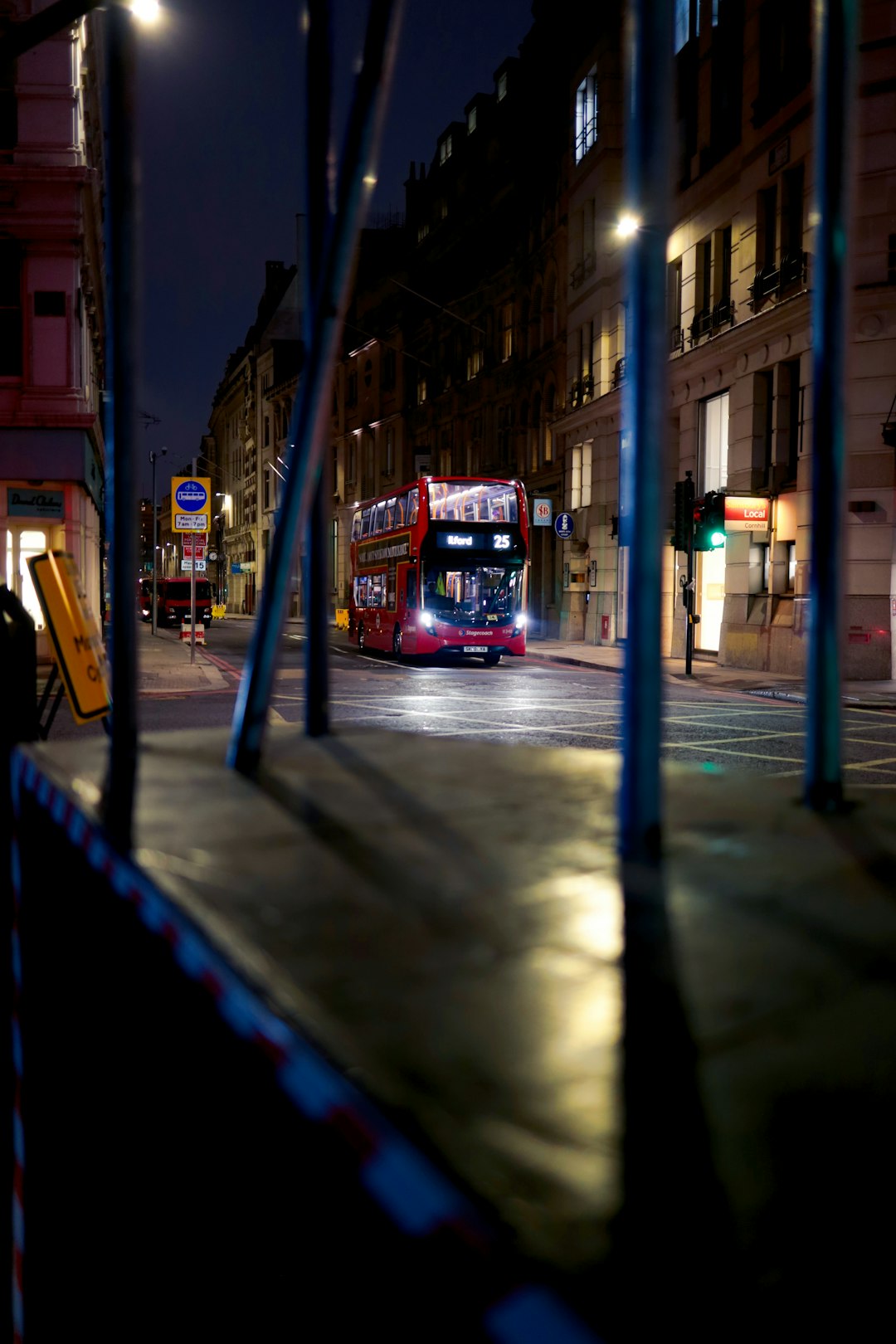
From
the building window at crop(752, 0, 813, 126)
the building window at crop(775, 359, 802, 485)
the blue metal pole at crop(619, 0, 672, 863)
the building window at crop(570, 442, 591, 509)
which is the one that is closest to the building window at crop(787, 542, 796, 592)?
the building window at crop(775, 359, 802, 485)

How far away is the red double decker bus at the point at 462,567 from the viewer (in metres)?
23.2

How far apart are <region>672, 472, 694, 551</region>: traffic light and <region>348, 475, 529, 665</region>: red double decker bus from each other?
3.26 meters

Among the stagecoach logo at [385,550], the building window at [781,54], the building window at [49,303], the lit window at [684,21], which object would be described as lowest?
the stagecoach logo at [385,550]

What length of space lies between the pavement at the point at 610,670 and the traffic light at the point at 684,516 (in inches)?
97.6

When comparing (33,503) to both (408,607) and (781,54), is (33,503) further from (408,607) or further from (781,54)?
(781,54)

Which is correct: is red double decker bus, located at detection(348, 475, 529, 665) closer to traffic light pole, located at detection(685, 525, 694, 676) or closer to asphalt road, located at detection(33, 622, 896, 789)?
asphalt road, located at detection(33, 622, 896, 789)

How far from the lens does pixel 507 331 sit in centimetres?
4262

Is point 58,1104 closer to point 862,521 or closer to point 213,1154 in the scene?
point 213,1154

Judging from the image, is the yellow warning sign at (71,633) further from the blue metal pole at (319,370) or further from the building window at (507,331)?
the building window at (507,331)

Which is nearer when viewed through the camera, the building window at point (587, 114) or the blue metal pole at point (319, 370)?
the blue metal pole at point (319, 370)

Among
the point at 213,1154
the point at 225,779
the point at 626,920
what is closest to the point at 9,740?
the point at 225,779

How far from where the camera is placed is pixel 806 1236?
0.77 metres

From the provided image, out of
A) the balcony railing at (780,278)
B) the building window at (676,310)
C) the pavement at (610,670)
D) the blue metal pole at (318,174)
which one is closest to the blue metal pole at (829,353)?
the blue metal pole at (318,174)

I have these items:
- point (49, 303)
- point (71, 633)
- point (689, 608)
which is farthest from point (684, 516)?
point (71, 633)
